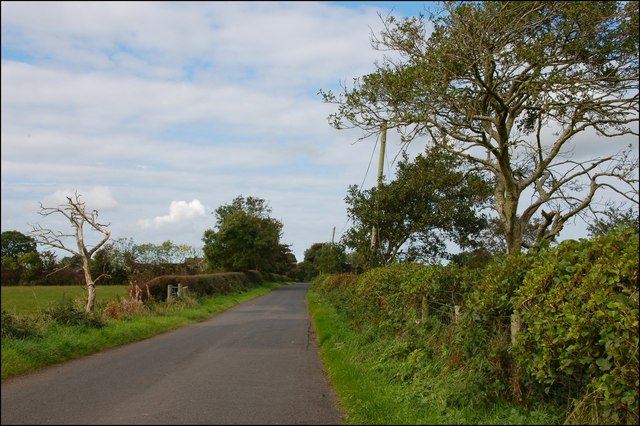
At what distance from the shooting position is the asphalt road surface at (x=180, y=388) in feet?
21.6

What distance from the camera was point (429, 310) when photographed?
9508 mm

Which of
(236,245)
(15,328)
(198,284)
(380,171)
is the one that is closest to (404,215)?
(380,171)

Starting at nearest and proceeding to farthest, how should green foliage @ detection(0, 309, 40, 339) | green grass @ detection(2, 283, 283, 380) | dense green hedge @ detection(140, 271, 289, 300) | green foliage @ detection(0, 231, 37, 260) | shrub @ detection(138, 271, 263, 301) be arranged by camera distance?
green grass @ detection(2, 283, 283, 380)
green foliage @ detection(0, 309, 40, 339)
green foliage @ detection(0, 231, 37, 260)
dense green hedge @ detection(140, 271, 289, 300)
shrub @ detection(138, 271, 263, 301)

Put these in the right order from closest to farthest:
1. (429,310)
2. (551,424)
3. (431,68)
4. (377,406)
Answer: (551,424) < (377,406) < (429,310) < (431,68)

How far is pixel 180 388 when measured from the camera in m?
8.23

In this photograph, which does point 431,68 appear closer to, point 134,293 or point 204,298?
point 134,293

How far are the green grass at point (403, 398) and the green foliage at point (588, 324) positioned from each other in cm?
47

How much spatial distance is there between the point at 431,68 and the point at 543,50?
2.09 metres

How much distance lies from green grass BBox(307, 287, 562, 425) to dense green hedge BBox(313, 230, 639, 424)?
123mm

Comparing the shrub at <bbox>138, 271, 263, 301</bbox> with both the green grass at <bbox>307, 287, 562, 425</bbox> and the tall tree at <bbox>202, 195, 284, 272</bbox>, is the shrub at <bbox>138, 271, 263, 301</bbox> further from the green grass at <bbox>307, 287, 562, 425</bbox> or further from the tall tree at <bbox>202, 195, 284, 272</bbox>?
the green grass at <bbox>307, 287, 562, 425</bbox>

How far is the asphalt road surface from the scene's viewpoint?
6.58m

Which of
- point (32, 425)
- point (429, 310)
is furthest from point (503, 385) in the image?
point (32, 425)

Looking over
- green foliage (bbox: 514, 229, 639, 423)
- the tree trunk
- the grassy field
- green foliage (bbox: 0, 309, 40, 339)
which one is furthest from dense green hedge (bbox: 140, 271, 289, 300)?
green foliage (bbox: 514, 229, 639, 423)

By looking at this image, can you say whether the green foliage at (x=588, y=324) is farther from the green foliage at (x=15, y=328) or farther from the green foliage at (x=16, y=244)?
the green foliage at (x=16, y=244)
